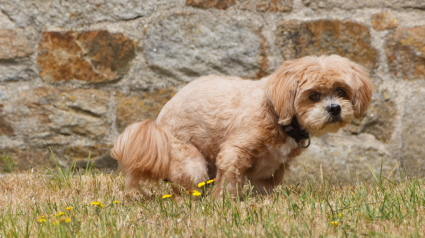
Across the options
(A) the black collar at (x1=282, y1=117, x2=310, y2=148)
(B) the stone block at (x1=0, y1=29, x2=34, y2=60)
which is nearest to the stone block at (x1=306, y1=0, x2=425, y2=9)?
(A) the black collar at (x1=282, y1=117, x2=310, y2=148)

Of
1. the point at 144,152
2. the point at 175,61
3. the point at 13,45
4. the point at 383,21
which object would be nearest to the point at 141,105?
the point at 175,61

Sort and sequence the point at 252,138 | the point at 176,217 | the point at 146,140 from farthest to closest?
the point at 146,140 → the point at 252,138 → the point at 176,217

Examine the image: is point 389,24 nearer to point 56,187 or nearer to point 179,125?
point 179,125

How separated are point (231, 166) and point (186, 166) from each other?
13.6 inches

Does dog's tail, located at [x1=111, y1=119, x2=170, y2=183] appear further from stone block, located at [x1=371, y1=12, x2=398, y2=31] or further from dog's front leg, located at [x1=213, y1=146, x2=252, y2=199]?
stone block, located at [x1=371, y1=12, x2=398, y2=31]

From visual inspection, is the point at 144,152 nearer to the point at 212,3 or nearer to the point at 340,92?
the point at 340,92

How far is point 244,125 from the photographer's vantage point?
9.20 feet

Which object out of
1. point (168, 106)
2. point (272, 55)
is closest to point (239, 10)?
point (272, 55)

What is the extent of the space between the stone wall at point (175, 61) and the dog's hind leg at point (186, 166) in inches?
33.1

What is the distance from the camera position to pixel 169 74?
3.75 m

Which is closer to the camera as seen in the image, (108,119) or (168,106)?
(168,106)

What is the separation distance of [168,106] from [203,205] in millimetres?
987

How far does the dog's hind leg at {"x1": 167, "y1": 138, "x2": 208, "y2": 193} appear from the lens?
295 centimetres

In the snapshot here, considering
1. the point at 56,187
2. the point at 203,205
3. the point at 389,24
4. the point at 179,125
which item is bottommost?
the point at 56,187
